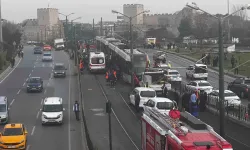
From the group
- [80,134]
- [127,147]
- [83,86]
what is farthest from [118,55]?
[127,147]

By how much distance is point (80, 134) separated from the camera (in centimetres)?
2853

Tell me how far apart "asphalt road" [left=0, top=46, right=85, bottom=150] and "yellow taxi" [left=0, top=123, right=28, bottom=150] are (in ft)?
2.22

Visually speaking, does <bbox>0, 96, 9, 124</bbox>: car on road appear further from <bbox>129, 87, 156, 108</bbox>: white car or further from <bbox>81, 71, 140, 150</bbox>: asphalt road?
<bbox>129, 87, 156, 108</bbox>: white car

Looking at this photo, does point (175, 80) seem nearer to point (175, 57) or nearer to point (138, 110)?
point (138, 110)

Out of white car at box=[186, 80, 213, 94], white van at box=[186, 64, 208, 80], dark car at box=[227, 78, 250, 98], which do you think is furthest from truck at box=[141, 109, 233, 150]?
white van at box=[186, 64, 208, 80]

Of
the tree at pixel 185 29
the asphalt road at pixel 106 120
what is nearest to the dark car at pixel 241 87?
the asphalt road at pixel 106 120

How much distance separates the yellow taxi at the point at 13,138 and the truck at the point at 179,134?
8.59m

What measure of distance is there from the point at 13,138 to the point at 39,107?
41.6 feet

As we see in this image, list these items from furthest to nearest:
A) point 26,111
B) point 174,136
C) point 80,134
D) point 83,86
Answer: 1. point 83,86
2. point 26,111
3. point 80,134
4. point 174,136

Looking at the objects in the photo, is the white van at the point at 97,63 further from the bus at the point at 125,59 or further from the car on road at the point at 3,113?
the car on road at the point at 3,113

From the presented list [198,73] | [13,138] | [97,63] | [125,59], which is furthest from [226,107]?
[97,63]

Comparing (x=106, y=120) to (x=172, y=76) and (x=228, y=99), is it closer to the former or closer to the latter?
(x=228, y=99)

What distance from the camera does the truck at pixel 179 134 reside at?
525 inches

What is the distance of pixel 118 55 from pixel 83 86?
698 centimetres
